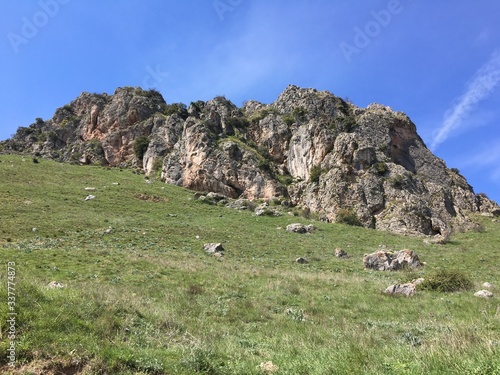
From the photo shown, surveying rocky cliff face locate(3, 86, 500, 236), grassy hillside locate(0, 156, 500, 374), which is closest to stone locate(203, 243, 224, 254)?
grassy hillside locate(0, 156, 500, 374)

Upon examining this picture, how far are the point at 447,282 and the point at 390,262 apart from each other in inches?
287

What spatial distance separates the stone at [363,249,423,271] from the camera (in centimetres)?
2383

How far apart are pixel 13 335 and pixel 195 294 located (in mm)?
8627

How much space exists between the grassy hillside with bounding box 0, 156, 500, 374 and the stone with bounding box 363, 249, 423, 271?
1229 millimetres

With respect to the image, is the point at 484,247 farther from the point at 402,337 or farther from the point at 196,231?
the point at 402,337

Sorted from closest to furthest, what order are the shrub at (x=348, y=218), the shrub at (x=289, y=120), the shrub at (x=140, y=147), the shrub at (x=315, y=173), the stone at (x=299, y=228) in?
the stone at (x=299, y=228)
the shrub at (x=348, y=218)
the shrub at (x=315, y=173)
the shrub at (x=140, y=147)
the shrub at (x=289, y=120)

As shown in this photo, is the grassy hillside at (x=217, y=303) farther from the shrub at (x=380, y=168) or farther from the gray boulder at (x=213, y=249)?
the shrub at (x=380, y=168)

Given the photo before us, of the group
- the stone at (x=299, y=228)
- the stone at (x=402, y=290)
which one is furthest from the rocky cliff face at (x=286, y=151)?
the stone at (x=402, y=290)

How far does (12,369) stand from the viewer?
5777mm

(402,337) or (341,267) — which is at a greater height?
(341,267)

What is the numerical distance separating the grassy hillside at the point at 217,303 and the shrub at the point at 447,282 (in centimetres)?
103

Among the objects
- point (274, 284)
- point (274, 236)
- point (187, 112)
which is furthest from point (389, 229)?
point (187, 112)

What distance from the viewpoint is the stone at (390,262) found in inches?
938

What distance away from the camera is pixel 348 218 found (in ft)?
164
